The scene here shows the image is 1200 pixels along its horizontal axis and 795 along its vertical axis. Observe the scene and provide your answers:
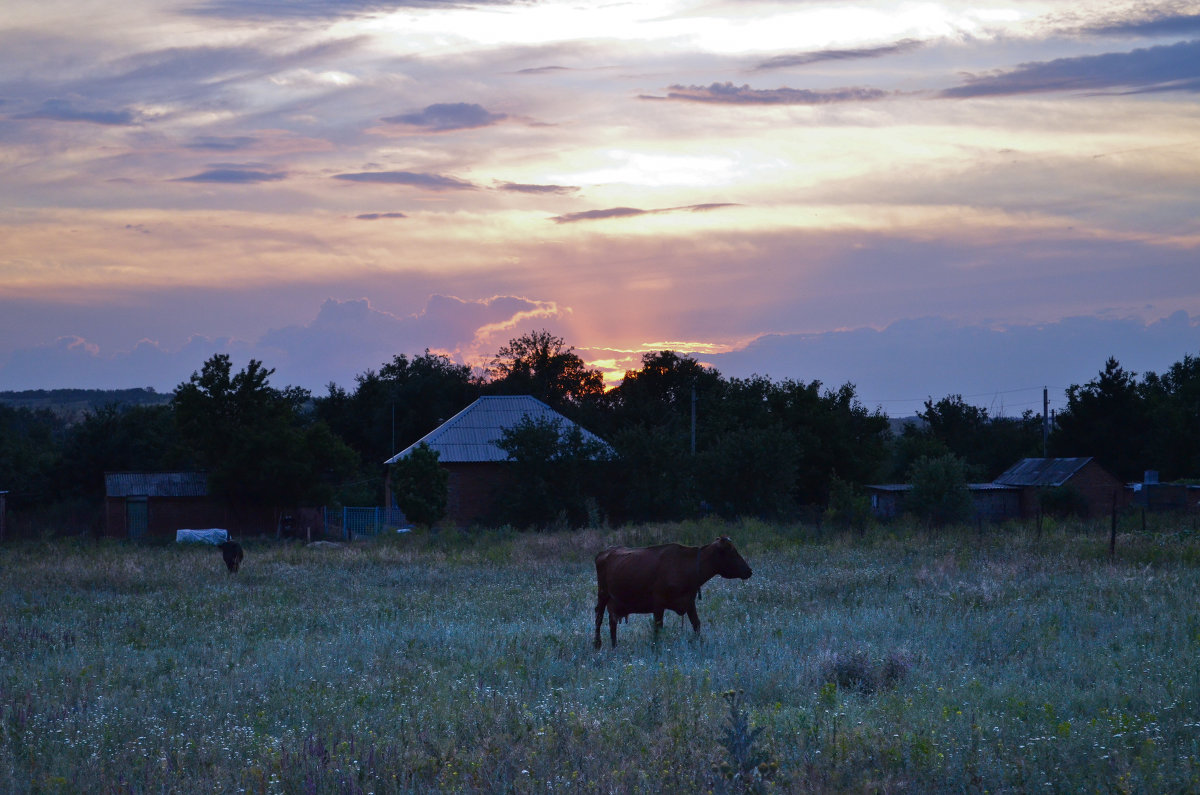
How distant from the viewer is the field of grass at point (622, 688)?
7352 mm

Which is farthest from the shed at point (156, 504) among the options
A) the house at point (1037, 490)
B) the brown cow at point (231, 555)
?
the house at point (1037, 490)

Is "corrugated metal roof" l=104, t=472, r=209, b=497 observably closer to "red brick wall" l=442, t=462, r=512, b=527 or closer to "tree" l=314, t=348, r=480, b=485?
"red brick wall" l=442, t=462, r=512, b=527

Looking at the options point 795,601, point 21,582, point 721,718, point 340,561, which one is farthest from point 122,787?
point 340,561

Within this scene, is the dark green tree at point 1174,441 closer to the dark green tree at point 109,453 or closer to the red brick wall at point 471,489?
the red brick wall at point 471,489

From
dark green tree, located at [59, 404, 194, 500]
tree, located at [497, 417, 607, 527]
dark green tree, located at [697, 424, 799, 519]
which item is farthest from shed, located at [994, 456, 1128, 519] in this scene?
dark green tree, located at [59, 404, 194, 500]

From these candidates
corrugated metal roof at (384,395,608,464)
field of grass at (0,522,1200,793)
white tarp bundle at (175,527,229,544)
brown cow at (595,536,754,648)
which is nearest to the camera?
field of grass at (0,522,1200,793)

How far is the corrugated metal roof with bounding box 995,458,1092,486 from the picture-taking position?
5178cm

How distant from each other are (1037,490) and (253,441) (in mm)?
38810

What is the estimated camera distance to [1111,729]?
8039 mm

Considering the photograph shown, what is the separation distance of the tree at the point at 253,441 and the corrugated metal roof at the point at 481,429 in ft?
12.1

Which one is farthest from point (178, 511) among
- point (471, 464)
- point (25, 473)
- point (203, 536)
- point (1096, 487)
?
point (1096, 487)

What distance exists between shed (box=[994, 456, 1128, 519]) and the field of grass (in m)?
32.0

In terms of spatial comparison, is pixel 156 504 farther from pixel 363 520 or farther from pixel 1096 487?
pixel 1096 487

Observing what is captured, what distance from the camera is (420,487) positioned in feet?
150
